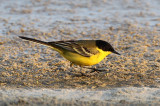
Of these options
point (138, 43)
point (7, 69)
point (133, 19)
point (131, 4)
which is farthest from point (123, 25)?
point (7, 69)

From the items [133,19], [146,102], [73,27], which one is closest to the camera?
[146,102]

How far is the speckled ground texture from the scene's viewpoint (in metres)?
6.57

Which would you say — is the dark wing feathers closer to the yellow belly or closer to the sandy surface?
the yellow belly

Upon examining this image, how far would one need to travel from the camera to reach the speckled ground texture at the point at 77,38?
21.6ft

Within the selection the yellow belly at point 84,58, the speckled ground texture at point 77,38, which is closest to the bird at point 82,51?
the yellow belly at point 84,58

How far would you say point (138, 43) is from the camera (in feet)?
30.5

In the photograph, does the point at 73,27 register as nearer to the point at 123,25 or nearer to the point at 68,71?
the point at 123,25

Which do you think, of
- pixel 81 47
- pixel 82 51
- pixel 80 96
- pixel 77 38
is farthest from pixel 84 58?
pixel 77 38

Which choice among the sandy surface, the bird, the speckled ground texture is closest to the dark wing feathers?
the bird

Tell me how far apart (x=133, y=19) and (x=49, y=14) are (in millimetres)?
2987

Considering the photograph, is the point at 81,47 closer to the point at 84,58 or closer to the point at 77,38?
the point at 84,58

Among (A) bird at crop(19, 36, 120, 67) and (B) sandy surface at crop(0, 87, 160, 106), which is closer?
(B) sandy surface at crop(0, 87, 160, 106)

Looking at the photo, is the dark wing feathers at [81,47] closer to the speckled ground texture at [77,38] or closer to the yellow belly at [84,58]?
the yellow belly at [84,58]

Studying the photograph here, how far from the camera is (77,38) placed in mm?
9852
